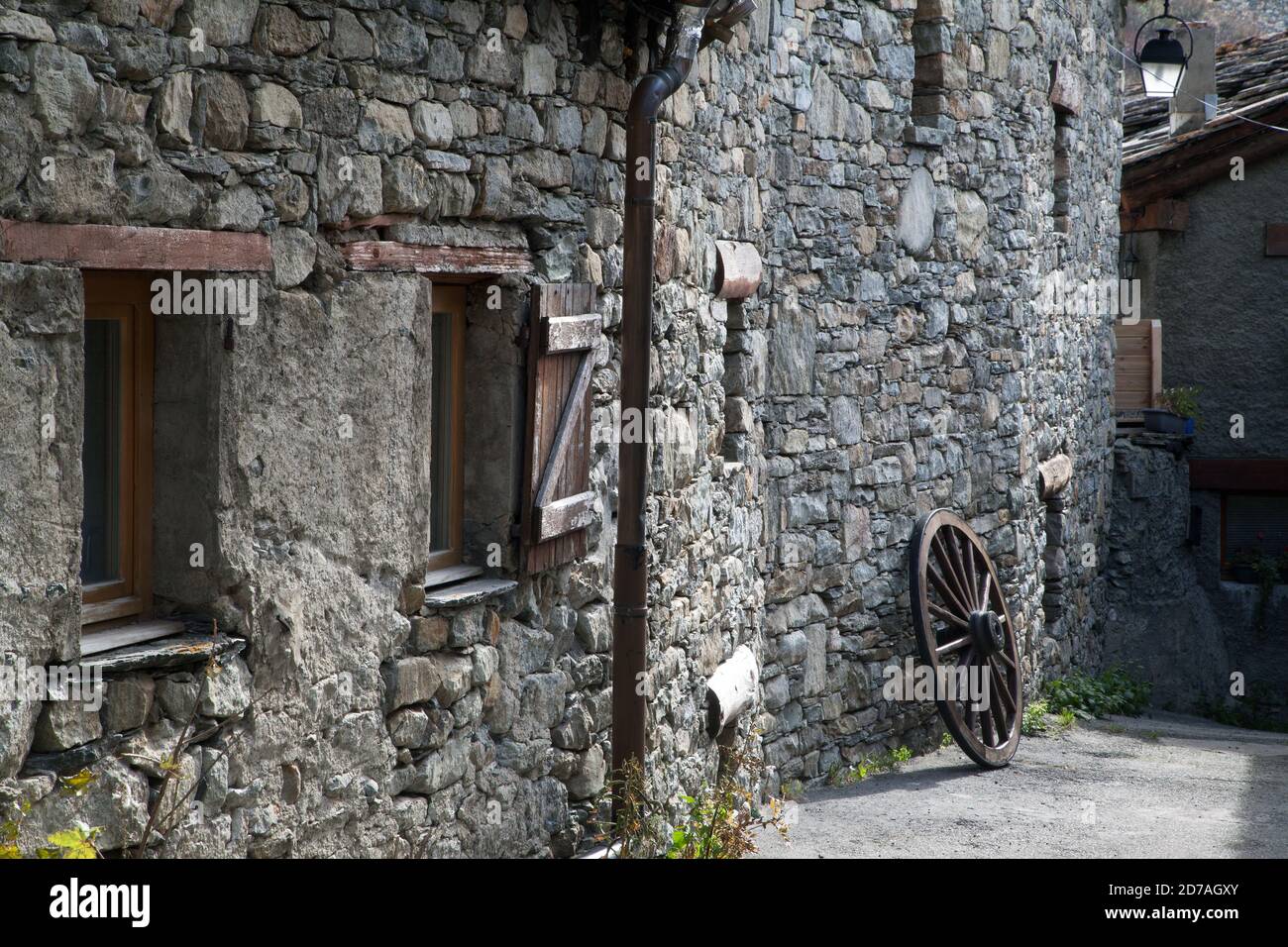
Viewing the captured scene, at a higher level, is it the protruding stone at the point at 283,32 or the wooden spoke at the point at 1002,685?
the protruding stone at the point at 283,32

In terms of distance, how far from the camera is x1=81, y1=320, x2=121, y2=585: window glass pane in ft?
10.3

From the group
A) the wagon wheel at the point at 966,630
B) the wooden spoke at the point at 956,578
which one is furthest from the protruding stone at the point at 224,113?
the wooden spoke at the point at 956,578

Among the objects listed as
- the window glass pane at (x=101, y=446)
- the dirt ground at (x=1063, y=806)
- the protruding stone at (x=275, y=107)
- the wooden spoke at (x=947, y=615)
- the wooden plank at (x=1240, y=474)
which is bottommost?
the dirt ground at (x=1063, y=806)

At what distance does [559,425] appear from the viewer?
175 inches

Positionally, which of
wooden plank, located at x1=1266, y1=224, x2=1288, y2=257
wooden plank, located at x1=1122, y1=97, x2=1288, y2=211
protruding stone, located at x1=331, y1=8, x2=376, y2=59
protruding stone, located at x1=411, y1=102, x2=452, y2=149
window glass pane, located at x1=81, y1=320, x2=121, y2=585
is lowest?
window glass pane, located at x1=81, y1=320, x2=121, y2=585

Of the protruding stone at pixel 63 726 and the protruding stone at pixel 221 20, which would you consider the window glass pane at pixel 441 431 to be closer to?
the protruding stone at pixel 221 20

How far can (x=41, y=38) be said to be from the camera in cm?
274

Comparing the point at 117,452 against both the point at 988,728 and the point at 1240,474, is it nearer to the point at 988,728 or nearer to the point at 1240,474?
the point at 988,728

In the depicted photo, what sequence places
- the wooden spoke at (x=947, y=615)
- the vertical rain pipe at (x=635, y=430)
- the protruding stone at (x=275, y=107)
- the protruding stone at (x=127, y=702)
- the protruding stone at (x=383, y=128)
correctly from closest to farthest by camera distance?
the protruding stone at (x=127, y=702) < the protruding stone at (x=275, y=107) < the protruding stone at (x=383, y=128) < the vertical rain pipe at (x=635, y=430) < the wooden spoke at (x=947, y=615)

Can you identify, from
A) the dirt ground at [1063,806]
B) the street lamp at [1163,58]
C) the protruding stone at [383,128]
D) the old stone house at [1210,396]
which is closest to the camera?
the protruding stone at [383,128]

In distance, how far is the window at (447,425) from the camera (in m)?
4.24

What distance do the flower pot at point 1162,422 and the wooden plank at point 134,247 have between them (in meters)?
10.0

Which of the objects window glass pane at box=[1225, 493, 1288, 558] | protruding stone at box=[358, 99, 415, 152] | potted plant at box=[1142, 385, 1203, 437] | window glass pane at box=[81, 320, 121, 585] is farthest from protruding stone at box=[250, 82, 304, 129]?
window glass pane at box=[1225, 493, 1288, 558]

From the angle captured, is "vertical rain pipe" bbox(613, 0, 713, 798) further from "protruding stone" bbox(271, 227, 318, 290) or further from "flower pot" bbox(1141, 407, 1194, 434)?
"flower pot" bbox(1141, 407, 1194, 434)
